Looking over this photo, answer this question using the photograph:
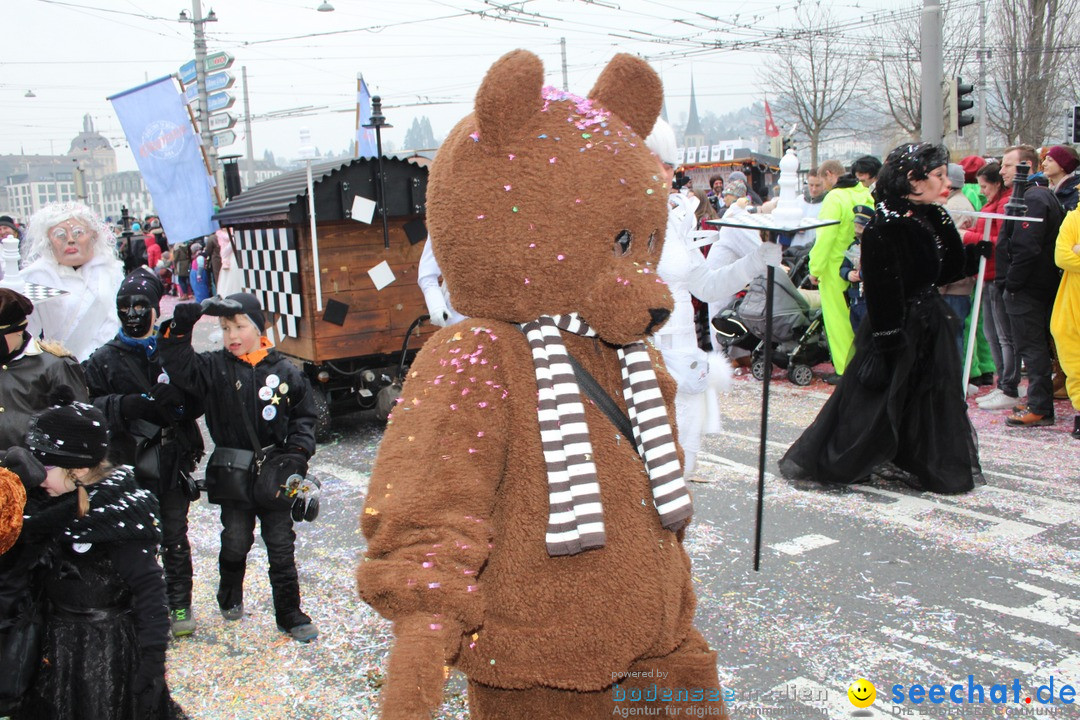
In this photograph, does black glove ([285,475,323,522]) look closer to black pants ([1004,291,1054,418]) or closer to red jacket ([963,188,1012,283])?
black pants ([1004,291,1054,418])

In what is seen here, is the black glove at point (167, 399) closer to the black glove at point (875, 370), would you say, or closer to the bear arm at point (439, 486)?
the bear arm at point (439, 486)

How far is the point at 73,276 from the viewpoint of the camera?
16.1 feet

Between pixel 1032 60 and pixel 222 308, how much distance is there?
1159 inches

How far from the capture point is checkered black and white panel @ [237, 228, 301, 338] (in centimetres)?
701

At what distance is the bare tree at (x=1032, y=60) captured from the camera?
86.8ft

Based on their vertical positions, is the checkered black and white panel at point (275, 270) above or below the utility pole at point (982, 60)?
below

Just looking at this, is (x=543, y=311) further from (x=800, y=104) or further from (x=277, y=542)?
(x=800, y=104)

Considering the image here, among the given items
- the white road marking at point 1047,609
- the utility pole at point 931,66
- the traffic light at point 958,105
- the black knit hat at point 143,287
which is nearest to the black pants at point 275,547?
the black knit hat at point 143,287

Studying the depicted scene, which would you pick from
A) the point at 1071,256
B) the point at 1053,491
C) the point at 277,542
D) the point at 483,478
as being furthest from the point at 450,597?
the point at 1071,256

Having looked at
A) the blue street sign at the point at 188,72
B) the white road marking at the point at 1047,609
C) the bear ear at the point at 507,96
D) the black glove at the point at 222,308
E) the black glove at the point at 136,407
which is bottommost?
the white road marking at the point at 1047,609

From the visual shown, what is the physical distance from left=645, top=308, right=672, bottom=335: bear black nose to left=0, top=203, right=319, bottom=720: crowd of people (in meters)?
1.84

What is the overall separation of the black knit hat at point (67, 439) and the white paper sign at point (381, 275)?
427 centimetres

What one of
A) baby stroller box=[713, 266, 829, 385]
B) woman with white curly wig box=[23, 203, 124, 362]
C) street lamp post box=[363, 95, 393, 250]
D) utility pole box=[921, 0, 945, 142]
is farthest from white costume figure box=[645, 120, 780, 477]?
utility pole box=[921, 0, 945, 142]

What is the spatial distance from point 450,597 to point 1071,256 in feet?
20.7
